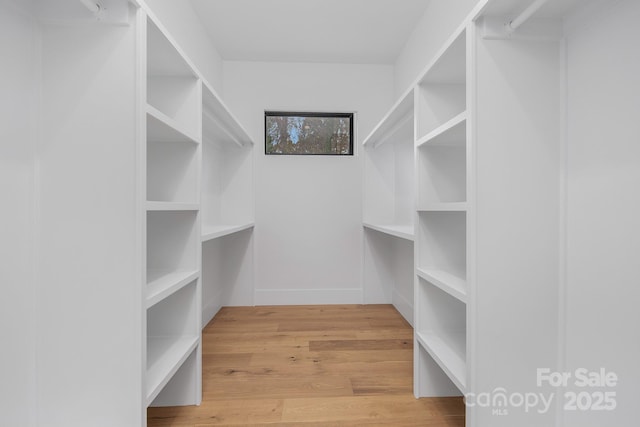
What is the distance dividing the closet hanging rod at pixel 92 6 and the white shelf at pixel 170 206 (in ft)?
1.89

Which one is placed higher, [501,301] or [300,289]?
[501,301]

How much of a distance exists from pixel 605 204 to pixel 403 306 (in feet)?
6.09

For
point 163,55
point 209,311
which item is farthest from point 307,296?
point 163,55

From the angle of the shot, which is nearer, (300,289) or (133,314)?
(133,314)

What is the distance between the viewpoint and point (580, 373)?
3.10 feet

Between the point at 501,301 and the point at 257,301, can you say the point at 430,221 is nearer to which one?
the point at 501,301

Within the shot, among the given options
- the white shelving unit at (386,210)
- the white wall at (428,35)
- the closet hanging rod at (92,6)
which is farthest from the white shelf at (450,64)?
the white shelving unit at (386,210)

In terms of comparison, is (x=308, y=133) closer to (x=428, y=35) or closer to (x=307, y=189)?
(x=307, y=189)

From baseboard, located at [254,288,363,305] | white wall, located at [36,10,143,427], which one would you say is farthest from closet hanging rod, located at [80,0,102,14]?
baseboard, located at [254,288,363,305]

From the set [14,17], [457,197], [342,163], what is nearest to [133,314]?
[14,17]

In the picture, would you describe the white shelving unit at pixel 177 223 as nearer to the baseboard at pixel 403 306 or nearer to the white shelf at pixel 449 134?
the white shelf at pixel 449 134

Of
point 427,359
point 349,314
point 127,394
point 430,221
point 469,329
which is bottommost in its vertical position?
point 349,314

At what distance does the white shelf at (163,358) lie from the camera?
3.42 feet

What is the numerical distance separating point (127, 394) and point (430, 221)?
1.31 m
